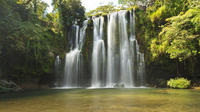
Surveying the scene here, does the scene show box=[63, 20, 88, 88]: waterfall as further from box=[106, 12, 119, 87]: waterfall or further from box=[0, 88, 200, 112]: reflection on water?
box=[0, 88, 200, 112]: reflection on water

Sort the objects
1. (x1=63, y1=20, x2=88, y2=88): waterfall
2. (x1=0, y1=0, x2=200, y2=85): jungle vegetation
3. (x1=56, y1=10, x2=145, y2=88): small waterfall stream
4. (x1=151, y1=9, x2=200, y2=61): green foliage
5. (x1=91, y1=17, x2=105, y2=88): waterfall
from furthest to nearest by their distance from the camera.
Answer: (x1=63, y1=20, x2=88, y2=88): waterfall < (x1=91, y1=17, x2=105, y2=88): waterfall < (x1=56, y1=10, x2=145, y2=88): small waterfall stream < (x1=0, y1=0, x2=200, y2=85): jungle vegetation < (x1=151, y1=9, x2=200, y2=61): green foliage

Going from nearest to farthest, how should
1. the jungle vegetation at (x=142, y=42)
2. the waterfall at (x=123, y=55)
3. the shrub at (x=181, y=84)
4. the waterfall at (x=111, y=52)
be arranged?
the jungle vegetation at (x=142, y=42)
the shrub at (x=181, y=84)
the waterfall at (x=123, y=55)
the waterfall at (x=111, y=52)

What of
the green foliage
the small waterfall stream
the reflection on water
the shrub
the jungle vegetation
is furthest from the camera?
the small waterfall stream

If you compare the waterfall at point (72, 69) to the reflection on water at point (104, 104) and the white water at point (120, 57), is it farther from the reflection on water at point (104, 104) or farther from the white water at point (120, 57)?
the reflection on water at point (104, 104)

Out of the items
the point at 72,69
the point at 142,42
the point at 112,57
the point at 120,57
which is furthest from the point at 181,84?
the point at 72,69

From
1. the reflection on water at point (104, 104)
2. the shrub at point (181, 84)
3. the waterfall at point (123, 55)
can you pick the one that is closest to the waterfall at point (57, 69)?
the waterfall at point (123, 55)

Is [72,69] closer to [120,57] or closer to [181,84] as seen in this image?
[120,57]

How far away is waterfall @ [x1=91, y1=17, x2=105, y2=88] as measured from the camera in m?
20.1

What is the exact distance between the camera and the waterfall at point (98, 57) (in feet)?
66.0

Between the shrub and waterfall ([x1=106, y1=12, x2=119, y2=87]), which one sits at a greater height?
waterfall ([x1=106, y1=12, x2=119, y2=87])

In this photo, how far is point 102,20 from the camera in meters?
23.2

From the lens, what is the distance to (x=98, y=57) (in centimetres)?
2086

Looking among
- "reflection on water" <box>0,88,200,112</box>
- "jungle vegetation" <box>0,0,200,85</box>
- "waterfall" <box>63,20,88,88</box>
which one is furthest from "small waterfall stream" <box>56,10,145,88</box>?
"reflection on water" <box>0,88,200,112</box>

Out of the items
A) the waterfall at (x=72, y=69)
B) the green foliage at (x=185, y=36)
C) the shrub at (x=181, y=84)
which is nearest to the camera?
the green foliage at (x=185, y=36)
